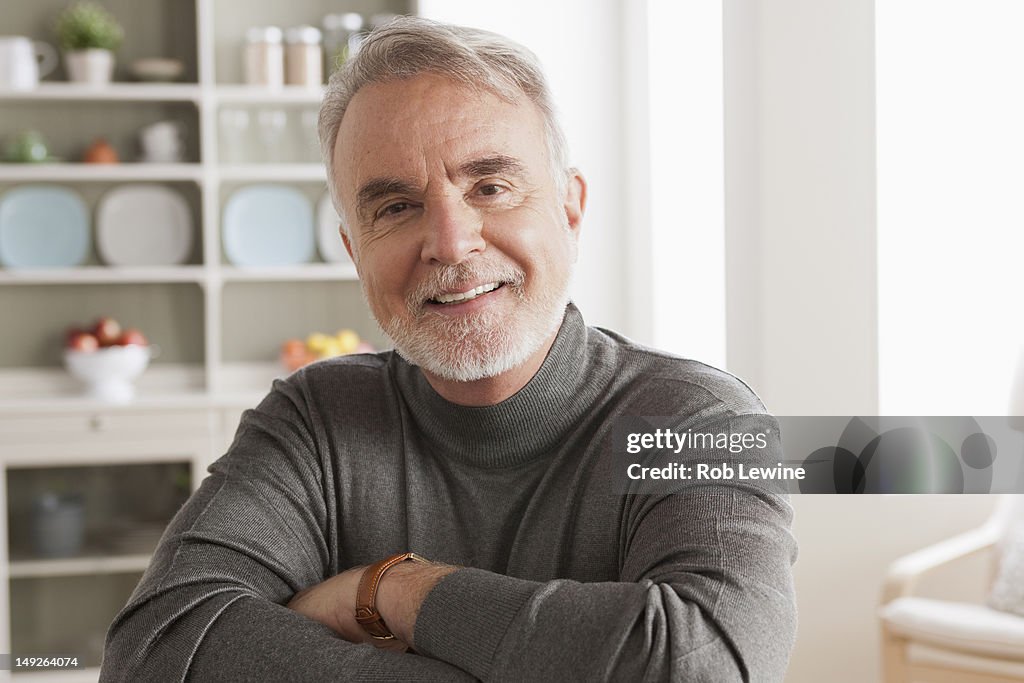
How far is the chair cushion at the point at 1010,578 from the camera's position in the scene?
180 cm

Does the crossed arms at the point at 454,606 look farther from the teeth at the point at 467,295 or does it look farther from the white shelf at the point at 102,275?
the white shelf at the point at 102,275

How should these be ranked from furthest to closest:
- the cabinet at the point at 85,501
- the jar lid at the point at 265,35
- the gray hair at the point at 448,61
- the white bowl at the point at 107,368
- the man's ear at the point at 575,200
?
the jar lid at the point at 265,35, the white bowl at the point at 107,368, the cabinet at the point at 85,501, the man's ear at the point at 575,200, the gray hair at the point at 448,61

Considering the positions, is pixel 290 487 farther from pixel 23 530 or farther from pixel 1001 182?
pixel 23 530

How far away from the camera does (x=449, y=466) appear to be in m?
1.03

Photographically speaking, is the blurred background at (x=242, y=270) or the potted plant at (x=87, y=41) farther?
the potted plant at (x=87, y=41)

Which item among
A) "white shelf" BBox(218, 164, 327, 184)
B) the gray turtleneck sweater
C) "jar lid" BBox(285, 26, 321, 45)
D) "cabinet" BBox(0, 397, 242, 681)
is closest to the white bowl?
"cabinet" BBox(0, 397, 242, 681)

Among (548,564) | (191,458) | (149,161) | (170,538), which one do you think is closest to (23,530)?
(191,458)

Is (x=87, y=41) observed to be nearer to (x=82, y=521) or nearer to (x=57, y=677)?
(x=82, y=521)

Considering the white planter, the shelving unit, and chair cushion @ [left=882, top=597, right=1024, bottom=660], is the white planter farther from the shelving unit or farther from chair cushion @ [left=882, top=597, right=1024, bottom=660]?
chair cushion @ [left=882, top=597, right=1024, bottom=660]

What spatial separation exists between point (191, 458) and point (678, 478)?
2117mm

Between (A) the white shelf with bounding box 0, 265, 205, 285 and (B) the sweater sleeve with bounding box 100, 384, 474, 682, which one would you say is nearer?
(B) the sweater sleeve with bounding box 100, 384, 474, 682

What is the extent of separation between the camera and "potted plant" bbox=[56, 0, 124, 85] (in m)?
2.86

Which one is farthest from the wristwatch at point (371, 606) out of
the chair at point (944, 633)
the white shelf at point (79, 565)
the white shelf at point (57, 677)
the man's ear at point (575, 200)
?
the white shelf at point (57, 677)

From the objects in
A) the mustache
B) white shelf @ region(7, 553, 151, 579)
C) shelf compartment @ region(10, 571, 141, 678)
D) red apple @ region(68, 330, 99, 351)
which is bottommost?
shelf compartment @ region(10, 571, 141, 678)
